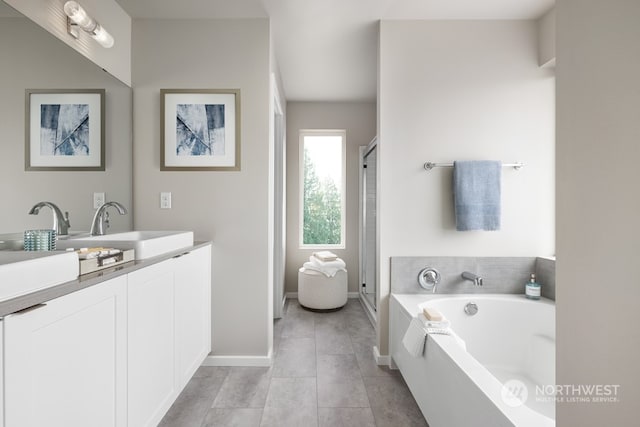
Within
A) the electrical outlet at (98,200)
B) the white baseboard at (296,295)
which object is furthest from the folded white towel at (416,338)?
the white baseboard at (296,295)

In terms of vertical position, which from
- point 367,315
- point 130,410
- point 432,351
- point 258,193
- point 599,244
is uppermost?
point 258,193

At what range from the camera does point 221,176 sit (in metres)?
2.16

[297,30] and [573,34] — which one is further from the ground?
[297,30]

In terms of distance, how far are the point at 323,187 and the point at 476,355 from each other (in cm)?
257

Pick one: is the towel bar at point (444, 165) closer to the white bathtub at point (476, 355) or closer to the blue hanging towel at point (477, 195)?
the blue hanging towel at point (477, 195)

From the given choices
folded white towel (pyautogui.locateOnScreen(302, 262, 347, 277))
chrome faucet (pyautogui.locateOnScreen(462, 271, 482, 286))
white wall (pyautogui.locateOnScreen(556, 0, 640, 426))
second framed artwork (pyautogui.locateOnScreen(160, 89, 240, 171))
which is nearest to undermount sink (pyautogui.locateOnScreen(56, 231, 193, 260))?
second framed artwork (pyautogui.locateOnScreen(160, 89, 240, 171))

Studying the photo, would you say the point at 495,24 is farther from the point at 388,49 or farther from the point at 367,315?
the point at 367,315

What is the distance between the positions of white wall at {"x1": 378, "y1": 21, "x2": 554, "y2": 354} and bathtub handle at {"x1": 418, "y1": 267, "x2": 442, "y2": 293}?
14cm

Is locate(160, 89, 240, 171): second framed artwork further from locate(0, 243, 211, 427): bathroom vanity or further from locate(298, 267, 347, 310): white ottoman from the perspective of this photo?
locate(298, 267, 347, 310): white ottoman

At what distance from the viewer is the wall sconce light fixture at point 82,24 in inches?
61.4

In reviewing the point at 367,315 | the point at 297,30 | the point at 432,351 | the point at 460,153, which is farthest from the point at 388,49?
the point at 367,315

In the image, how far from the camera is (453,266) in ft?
7.19

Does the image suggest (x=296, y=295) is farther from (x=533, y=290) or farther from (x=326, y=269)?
(x=533, y=290)

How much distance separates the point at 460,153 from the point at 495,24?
96cm
